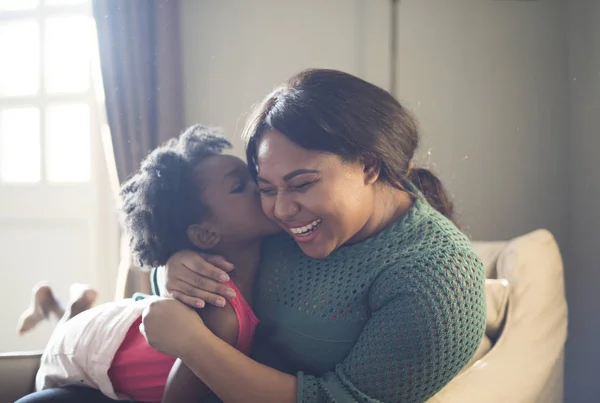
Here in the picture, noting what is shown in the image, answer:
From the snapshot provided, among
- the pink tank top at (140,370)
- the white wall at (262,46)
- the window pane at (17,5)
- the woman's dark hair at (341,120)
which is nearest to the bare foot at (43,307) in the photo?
the pink tank top at (140,370)

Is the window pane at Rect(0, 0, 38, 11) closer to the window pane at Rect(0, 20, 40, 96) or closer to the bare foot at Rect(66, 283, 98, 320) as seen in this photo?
the window pane at Rect(0, 20, 40, 96)

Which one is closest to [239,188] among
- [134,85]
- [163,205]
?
[163,205]

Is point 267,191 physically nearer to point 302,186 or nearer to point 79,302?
point 302,186

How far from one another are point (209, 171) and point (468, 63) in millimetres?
1186

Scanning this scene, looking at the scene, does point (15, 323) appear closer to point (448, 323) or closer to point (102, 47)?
point (102, 47)

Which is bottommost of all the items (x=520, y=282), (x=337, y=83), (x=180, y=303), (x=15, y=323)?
(x=15, y=323)

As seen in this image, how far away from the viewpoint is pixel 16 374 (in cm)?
135

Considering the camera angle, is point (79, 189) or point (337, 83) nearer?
point (337, 83)

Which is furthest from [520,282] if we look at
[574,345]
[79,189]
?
[79,189]

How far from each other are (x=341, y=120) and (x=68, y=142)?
2.16m

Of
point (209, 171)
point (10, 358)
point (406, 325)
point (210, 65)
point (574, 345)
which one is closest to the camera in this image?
point (406, 325)

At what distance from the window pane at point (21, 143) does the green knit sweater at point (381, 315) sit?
2135mm

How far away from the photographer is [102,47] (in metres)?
2.31

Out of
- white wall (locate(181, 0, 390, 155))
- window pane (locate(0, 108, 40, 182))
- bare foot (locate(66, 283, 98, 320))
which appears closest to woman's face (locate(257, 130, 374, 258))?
bare foot (locate(66, 283, 98, 320))
